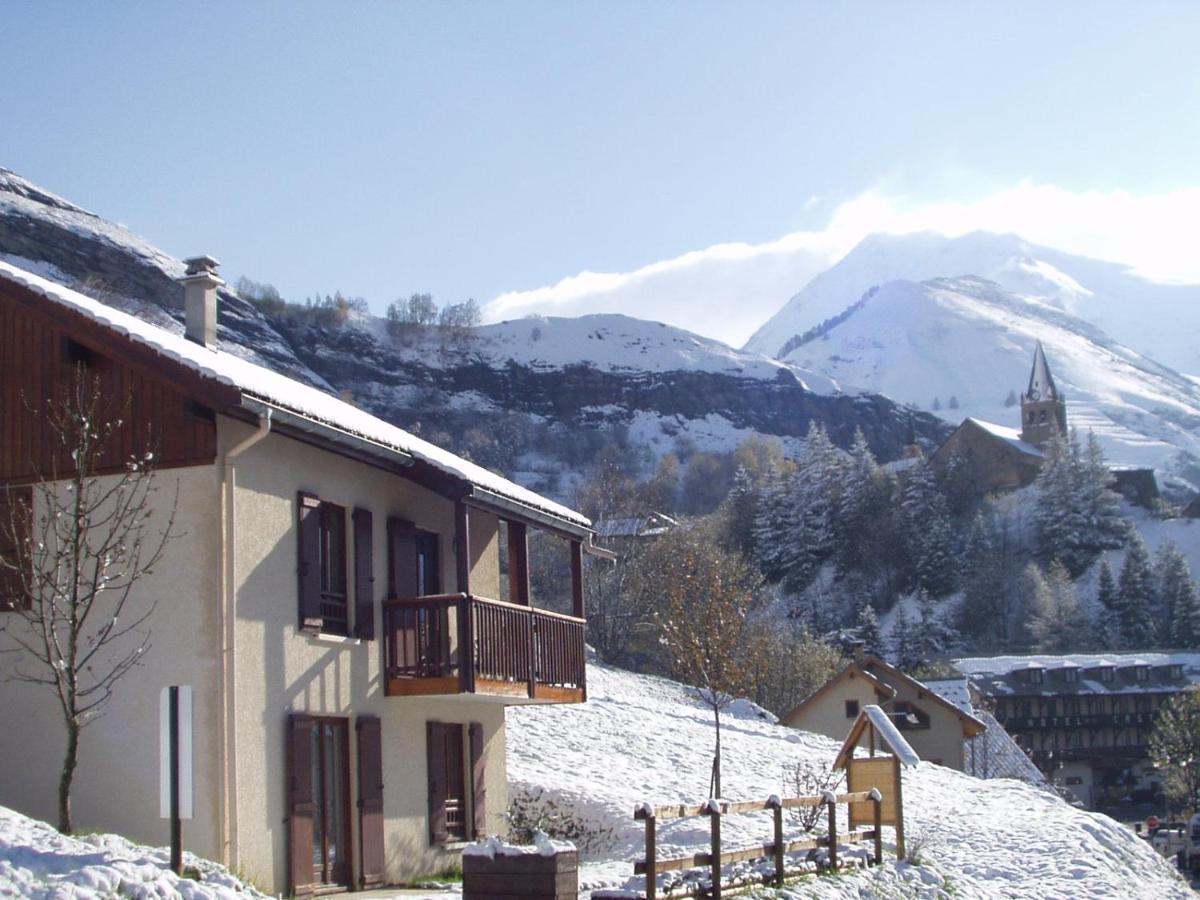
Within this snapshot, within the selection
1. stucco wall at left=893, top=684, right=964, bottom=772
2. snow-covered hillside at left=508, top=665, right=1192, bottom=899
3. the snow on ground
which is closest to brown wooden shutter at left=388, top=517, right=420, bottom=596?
snow-covered hillside at left=508, top=665, right=1192, bottom=899

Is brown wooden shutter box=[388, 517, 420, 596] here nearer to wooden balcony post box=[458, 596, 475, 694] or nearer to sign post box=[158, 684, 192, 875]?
wooden balcony post box=[458, 596, 475, 694]

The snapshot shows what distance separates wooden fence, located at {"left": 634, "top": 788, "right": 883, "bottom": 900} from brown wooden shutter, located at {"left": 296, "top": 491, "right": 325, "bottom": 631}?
4.22 metres

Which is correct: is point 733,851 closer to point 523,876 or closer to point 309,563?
point 523,876

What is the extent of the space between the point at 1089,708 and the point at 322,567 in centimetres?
7373

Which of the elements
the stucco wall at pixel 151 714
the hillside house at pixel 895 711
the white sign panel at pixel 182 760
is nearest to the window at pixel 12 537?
the stucco wall at pixel 151 714

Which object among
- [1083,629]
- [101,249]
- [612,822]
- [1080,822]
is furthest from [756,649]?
[101,249]

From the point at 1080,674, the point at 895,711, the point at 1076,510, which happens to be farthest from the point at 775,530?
the point at 895,711

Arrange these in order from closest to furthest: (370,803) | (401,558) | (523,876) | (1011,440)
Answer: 1. (523,876)
2. (370,803)
3. (401,558)
4. (1011,440)

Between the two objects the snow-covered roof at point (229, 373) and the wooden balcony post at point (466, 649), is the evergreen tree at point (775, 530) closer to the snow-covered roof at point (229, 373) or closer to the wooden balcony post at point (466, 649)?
the snow-covered roof at point (229, 373)

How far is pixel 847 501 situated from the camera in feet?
353

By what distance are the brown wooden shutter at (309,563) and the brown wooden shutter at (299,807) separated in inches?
42.0

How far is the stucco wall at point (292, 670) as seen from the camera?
14.5m

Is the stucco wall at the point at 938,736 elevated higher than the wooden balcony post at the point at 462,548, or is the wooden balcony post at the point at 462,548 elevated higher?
the wooden balcony post at the point at 462,548

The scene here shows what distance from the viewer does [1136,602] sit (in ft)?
319
